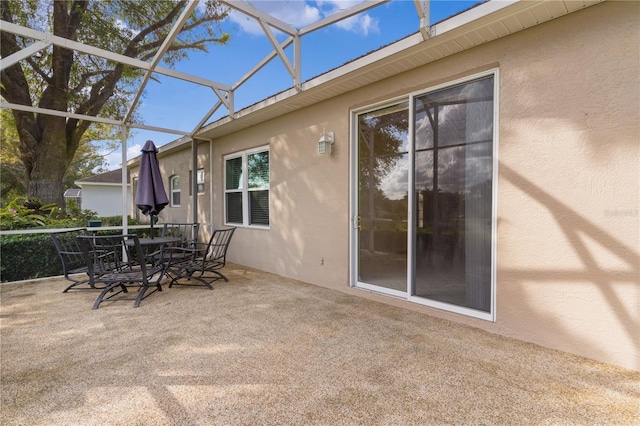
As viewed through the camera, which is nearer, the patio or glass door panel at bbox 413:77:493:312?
the patio

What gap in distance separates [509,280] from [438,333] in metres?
0.83

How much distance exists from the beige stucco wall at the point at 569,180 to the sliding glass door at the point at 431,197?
0.48 feet

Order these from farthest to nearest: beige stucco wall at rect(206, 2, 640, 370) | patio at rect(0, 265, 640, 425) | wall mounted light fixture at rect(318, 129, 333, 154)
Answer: wall mounted light fixture at rect(318, 129, 333, 154)
beige stucco wall at rect(206, 2, 640, 370)
patio at rect(0, 265, 640, 425)

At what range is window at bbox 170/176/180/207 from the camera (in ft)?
29.7

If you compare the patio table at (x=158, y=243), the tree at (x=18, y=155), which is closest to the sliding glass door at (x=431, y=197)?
the patio table at (x=158, y=243)

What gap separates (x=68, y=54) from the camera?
767 centimetres

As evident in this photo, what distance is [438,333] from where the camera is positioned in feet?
9.62

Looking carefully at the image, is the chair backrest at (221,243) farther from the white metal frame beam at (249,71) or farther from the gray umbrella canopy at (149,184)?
the white metal frame beam at (249,71)

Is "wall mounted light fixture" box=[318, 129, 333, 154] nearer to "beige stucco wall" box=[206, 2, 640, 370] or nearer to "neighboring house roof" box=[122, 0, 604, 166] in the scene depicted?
"neighboring house roof" box=[122, 0, 604, 166]

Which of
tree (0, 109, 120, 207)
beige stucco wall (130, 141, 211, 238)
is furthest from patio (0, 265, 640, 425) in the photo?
tree (0, 109, 120, 207)

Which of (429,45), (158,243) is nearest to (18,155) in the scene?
(158,243)

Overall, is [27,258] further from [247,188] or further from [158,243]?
[247,188]

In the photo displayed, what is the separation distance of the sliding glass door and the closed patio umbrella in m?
3.19

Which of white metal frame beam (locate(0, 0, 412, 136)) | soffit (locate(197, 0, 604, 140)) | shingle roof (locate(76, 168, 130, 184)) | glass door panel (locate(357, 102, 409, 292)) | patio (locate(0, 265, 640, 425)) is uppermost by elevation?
white metal frame beam (locate(0, 0, 412, 136))
